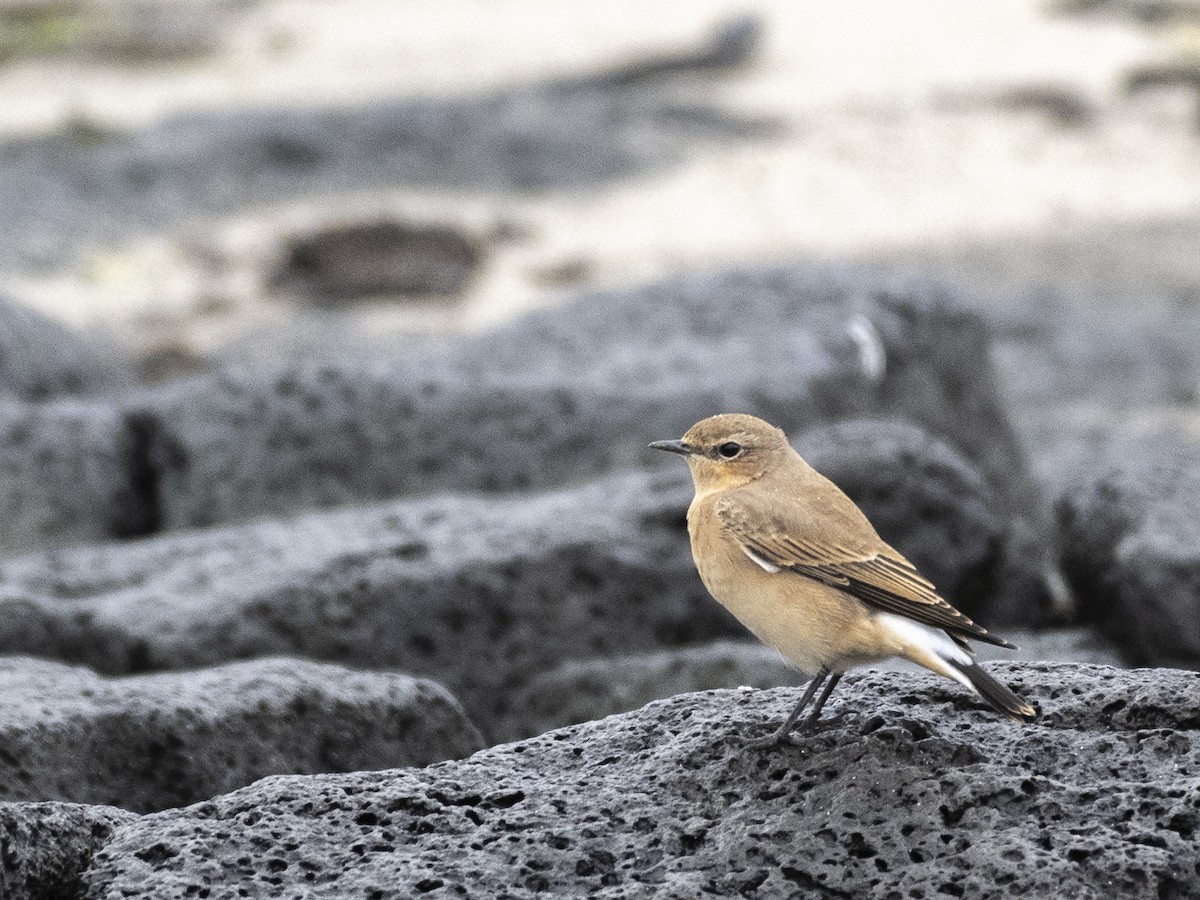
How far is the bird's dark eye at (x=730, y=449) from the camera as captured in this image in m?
5.04

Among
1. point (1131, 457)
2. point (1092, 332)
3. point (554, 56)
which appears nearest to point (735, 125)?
point (554, 56)

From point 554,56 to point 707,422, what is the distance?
1502 cm

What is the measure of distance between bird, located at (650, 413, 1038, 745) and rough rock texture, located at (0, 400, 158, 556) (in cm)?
348

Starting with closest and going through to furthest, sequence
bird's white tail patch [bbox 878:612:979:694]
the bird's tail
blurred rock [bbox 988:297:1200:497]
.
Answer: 1. the bird's tail
2. bird's white tail patch [bbox 878:612:979:694]
3. blurred rock [bbox 988:297:1200:497]

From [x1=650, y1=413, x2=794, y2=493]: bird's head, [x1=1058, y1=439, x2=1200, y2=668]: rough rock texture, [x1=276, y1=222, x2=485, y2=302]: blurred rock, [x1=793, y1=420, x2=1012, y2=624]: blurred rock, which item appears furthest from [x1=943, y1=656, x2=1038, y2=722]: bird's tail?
[x1=276, y1=222, x2=485, y2=302]: blurred rock

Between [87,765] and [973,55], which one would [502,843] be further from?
[973,55]

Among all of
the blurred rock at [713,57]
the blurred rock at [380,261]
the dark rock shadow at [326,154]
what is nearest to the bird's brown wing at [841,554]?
the blurred rock at [380,261]

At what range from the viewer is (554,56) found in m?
19.4

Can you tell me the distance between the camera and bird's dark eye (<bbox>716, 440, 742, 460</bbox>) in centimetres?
504

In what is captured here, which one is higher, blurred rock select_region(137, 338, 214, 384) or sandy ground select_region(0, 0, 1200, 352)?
sandy ground select_region(0, 0, 1200, 352)

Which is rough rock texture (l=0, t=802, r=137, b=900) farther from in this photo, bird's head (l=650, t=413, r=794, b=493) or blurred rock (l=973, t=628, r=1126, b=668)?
blurred rock (l=973, t=628, r=1126, b=668)

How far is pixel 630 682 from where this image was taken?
19.5 feet

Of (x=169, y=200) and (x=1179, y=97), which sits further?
(x=1179, y=97)

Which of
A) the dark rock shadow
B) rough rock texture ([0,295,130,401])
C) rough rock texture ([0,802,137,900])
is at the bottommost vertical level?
rough rock texture ([0,802,137,900])
